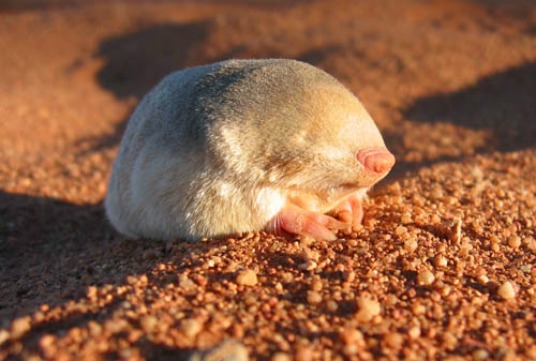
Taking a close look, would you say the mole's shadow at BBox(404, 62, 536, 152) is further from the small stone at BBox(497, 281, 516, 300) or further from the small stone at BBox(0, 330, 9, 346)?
the small stone at BBox(0, 330, 9, 346)

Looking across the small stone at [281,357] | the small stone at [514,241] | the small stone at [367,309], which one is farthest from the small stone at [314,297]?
the small stone at [514,241]

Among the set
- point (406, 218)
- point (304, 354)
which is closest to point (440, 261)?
point (406, 218)

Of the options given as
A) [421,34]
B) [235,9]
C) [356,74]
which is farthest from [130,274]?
[235,9]

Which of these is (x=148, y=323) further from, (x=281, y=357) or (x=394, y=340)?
(x=394, y=340)

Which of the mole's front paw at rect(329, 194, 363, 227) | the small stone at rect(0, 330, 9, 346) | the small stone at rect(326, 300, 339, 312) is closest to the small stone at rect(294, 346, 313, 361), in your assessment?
the small stone at rect(326, 300, 339, 312)

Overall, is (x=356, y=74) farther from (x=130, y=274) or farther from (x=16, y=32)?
(x=16, y=32)
